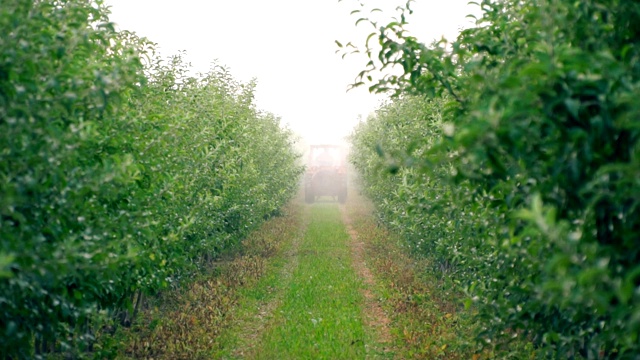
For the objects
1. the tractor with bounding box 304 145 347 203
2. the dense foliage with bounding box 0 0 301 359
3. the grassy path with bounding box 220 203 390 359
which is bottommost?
the grassy path with bounding box 220 203 390 359

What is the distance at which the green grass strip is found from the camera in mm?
8664

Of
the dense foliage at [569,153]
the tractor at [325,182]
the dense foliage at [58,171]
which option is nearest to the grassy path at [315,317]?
the dense foliage at [58,171]

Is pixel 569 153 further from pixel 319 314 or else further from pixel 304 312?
pixel 304 312

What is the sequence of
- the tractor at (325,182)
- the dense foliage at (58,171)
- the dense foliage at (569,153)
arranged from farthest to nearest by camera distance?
the tractor at (325,182) < the dense foliage at (58,171) < the dense foliage at (569,153)

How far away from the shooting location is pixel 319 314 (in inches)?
423

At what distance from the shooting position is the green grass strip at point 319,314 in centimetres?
866

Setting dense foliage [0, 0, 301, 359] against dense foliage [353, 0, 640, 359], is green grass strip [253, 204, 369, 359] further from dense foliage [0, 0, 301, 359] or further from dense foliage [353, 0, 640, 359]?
dense foliage [353, 0, 640, 359]

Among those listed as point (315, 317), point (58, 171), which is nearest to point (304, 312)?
point (315, 317)

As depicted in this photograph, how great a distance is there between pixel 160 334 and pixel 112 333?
677 millimetres

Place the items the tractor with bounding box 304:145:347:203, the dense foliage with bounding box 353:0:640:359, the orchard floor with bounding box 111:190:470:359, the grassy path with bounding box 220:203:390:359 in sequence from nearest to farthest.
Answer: the dense foliage with bounding box 353:0:640:359 < the orchard floor with bounding box 111:190:470:359 < the grassy path with bounding box 220:203:390:359 < the tractor with bounding box 304:145:347:203

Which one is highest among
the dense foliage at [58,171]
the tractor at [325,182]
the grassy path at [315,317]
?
the dense foliage at [58,171]

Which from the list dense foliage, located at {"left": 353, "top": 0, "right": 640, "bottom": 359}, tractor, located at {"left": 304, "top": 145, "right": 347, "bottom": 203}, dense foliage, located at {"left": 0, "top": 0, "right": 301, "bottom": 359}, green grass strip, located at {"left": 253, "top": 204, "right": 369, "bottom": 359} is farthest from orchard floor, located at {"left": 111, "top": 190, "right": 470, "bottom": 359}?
tractor, located at {"left": 304, "top": 145, "right": 347, "bottom": 203}

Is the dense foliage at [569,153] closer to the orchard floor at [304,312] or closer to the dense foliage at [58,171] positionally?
the dense foliage at [58,171]

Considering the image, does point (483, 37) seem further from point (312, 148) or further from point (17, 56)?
point (312, 148)
